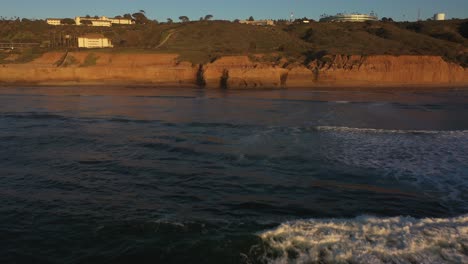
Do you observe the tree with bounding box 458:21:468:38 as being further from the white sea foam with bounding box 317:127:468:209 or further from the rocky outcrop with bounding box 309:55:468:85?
the white sea foam with bounding box 317:127:468:209

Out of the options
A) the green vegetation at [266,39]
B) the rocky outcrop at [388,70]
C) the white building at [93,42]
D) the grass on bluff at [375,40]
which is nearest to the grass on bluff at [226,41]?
the green vegetation at [266,39]

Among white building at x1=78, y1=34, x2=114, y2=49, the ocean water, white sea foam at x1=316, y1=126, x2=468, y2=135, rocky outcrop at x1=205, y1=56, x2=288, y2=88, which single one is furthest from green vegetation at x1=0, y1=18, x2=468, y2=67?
the ocean water

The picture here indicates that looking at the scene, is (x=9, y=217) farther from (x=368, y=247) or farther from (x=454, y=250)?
(x=454, y=250)

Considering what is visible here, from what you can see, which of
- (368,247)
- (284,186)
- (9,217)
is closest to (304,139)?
(284,186)

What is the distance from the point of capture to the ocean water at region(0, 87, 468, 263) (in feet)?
17.3

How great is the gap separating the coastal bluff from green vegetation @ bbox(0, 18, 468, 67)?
1391 mm

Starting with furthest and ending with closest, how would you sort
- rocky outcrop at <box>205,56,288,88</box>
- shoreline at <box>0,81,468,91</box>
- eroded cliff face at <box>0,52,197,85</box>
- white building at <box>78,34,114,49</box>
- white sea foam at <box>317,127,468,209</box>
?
white building at <box>78,34,114,49</box>, eroded cliff face at <box>0,52,197,85</box>, rocky outcrop at <box>205,56,288,88</box>, shoreline at <box>0,81,468,91</box>, white sea foam at <box>317,127,468,209</box>

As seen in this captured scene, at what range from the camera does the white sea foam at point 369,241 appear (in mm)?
5016

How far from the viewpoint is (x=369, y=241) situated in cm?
543

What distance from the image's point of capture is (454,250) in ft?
17.0

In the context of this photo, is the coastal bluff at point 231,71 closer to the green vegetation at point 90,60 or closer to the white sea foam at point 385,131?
the green vegetation at point 90,60

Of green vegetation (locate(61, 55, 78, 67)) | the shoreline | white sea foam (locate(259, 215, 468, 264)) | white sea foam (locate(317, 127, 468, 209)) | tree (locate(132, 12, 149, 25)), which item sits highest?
tree (locate(132, 12, 149, 25))

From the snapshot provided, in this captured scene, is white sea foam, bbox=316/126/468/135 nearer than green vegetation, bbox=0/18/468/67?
Yes

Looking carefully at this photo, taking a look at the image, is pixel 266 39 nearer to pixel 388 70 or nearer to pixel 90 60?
pixel 388 70
